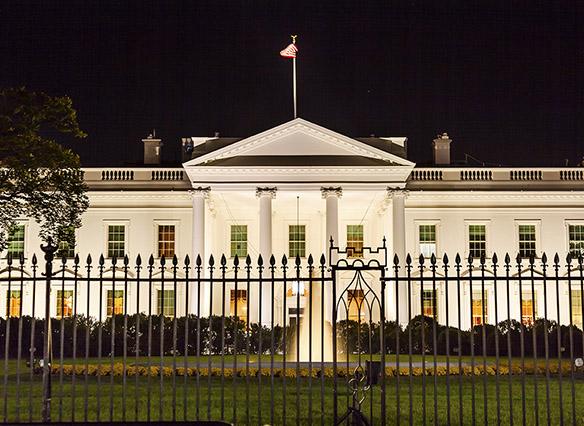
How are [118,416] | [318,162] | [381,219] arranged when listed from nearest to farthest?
1. [118,416]
2. [318,162]
3. [381,219]

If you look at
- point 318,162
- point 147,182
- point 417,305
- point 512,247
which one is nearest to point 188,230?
point 147,182

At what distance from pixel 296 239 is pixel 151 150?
10.3m

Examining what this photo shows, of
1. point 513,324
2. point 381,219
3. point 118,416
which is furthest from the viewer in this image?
point 381,219

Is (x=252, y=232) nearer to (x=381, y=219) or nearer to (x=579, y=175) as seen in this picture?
(x=381, y=219)

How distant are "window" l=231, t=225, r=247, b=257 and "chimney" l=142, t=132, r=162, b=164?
7.34 m

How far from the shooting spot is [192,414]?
13266 mm

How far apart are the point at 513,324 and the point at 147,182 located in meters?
18.5

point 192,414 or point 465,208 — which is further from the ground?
point 465,208

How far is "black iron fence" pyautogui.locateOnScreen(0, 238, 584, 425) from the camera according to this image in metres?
10.0

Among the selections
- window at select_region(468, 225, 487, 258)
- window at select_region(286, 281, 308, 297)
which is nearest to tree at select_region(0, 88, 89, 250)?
window at select_region(286, 281, 308, 297)

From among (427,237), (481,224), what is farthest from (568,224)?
(427,237)

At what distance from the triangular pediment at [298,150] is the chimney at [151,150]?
9019 millimetres

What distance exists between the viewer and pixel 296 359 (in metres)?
17.6

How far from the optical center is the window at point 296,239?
42094 millimetres
